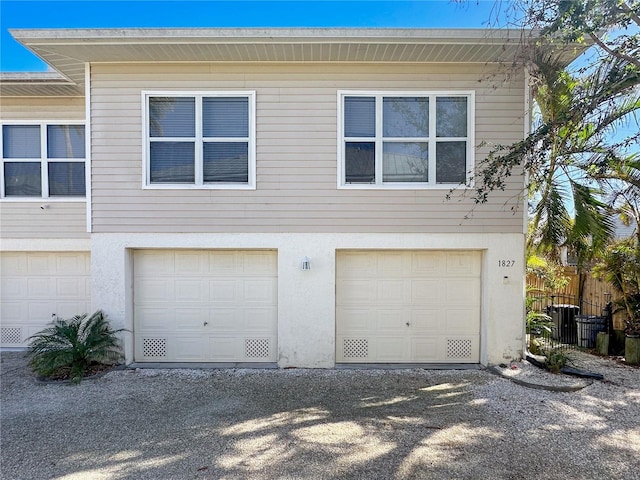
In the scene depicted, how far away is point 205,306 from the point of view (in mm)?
6617

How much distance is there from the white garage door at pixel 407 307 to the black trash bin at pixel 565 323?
124 inches

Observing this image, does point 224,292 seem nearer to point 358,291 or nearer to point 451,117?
point 358,291

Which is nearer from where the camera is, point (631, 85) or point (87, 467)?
point (87, 467)

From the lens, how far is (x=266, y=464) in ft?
11.8

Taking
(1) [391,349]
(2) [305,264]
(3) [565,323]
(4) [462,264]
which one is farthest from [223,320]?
(3) [565,323]

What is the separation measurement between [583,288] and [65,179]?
12243 millimetres

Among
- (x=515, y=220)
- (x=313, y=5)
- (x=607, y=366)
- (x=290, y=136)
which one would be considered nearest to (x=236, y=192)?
(x=290, y=136)

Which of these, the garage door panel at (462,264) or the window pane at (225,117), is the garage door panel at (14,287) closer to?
the window pane at (225,117)

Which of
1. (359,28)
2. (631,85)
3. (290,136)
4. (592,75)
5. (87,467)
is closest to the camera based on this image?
(87,467)

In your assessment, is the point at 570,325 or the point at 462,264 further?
the point at 570,325

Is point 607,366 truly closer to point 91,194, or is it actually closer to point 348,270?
point 348,270

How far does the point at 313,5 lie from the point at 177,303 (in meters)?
5.85

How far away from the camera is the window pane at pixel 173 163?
6.43 metres

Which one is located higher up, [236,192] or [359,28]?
[359,28]
